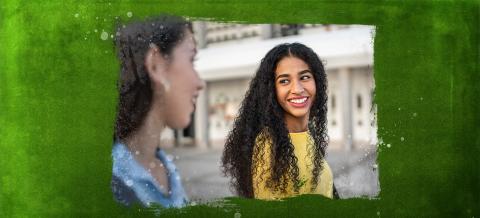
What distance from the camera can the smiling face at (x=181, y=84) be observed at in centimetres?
399

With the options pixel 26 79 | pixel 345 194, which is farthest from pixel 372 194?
pixel 26 79

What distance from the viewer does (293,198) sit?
13.4ft

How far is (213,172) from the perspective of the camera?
13.2 feet

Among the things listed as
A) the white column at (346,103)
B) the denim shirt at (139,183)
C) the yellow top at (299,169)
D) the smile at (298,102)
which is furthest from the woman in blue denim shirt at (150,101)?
the white column at (346,103)

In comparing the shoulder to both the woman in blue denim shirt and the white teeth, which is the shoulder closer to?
the woman in blue denim shirt

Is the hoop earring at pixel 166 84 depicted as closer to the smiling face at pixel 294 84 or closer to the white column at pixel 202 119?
the white column at pixel 202 119

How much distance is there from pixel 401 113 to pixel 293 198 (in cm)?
108

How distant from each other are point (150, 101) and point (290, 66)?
1058 mm

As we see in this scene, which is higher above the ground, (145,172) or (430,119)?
(430,119)

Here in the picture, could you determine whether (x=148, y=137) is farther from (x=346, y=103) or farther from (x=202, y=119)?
(x=346, y=103)

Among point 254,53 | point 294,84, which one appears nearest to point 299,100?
point 294,84

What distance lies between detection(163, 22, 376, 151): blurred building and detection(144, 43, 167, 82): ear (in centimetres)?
25

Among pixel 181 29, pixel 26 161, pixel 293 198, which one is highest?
pixel 181 29

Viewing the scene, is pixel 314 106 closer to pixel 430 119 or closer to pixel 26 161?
pixel 430 119
